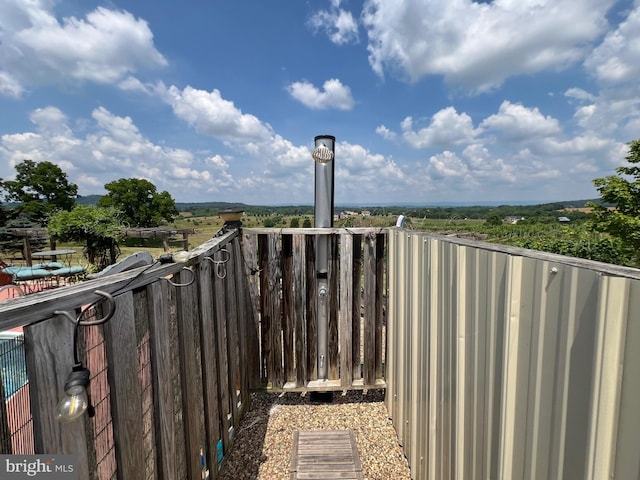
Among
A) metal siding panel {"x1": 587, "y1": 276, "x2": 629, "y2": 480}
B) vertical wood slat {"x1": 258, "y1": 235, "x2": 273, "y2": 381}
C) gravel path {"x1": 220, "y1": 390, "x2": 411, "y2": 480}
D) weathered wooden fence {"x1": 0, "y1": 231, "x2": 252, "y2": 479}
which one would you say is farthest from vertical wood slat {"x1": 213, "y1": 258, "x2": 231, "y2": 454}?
metal siding panel {"x1": 587, "y1": 276, "x2": 629, "y2": 480}

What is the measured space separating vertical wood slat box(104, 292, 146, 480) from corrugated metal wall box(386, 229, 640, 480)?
130 cm

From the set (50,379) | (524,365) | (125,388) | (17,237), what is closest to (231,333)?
(125,388)

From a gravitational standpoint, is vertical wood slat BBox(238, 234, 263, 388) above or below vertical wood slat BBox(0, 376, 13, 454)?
below

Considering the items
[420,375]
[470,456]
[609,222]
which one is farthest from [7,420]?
[609,222]

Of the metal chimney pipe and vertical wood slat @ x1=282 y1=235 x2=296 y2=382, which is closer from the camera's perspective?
the metal chimney pipe

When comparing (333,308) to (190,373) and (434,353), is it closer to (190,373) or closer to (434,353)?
(434,353)

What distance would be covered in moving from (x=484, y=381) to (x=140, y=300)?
141 cm

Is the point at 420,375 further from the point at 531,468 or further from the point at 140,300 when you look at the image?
the point at 140,300

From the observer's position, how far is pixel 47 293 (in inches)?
30.6

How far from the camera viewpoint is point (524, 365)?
3.58ft

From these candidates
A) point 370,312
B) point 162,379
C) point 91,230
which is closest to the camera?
point 162,379

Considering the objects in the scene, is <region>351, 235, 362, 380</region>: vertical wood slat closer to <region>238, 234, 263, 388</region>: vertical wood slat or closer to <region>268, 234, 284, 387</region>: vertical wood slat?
<region>268, 234, 284, 387</region>: vertical wood slat

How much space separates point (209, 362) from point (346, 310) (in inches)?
57.7

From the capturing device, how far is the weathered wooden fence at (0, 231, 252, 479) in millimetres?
732
